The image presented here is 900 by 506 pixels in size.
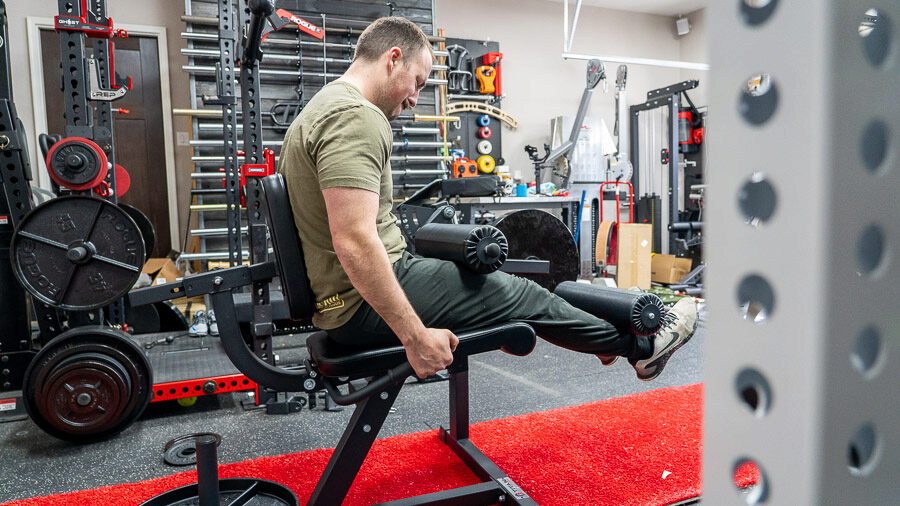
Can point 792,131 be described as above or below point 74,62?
below

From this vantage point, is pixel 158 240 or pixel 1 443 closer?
pixel 1 443

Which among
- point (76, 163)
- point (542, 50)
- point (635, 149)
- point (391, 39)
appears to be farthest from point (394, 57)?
point (542, 50)

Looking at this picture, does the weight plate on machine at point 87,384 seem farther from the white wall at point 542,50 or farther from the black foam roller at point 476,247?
the white wall at point 542,50

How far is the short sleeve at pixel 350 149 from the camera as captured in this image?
1.24 m

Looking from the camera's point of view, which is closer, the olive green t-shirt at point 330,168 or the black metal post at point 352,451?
the olive green t-shirt at point 330,168

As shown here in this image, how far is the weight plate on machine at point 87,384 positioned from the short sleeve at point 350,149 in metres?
1.45

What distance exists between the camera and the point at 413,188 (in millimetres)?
5715

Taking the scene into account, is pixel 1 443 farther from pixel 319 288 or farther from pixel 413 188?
pixel 413 188

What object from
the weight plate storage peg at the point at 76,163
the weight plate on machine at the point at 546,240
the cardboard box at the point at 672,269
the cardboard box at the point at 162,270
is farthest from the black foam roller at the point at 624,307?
the cardboard box at the point at 672,269

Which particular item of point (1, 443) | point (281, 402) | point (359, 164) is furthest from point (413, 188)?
point (359, 164)

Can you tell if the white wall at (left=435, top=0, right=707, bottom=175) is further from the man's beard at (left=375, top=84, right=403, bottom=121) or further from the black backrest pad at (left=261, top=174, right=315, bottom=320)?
the black backrest pad at (left=261, top=174, right=315, bottom=320)

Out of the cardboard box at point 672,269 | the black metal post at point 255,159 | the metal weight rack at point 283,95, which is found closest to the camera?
the black metal post at point 255,159

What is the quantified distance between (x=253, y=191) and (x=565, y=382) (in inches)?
70.2

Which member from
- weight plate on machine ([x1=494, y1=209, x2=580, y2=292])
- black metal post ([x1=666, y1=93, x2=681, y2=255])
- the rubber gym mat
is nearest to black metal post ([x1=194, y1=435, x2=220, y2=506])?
the rubber gym mat
